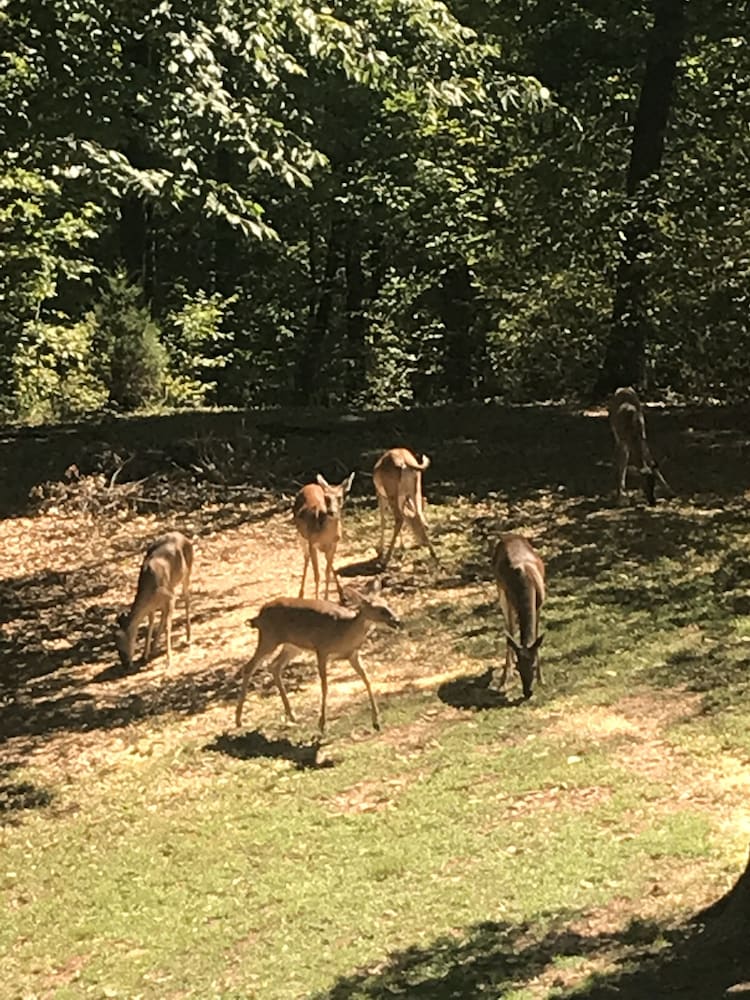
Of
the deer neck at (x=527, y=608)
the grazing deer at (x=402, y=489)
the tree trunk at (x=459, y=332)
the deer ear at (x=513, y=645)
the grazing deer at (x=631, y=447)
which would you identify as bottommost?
the deer ear at (x=513, y=645)

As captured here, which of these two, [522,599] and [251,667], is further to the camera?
[522,599]

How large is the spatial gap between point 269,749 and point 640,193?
10535 millimetres

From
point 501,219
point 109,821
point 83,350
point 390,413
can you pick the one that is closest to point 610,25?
point 501,219

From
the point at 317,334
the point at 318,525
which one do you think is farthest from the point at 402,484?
the point at 317,334

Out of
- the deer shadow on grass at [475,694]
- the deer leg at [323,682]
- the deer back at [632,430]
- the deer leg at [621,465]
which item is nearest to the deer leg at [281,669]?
the deer leg at [323,682]

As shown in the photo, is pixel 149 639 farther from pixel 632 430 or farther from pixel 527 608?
pixel 632 430

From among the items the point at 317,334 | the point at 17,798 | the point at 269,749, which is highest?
the point at 317,334

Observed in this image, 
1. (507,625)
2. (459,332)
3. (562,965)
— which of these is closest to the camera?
(562,965)

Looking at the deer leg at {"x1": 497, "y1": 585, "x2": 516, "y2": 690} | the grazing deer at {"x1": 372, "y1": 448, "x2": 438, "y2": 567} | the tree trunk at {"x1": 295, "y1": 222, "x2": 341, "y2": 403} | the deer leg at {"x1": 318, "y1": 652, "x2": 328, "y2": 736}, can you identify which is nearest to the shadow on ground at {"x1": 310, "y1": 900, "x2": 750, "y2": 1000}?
the deer leg at {"x1": 318, "y1": 652, "x2": 328, "y2": 736}

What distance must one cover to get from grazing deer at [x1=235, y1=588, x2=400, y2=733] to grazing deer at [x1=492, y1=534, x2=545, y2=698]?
973 mm

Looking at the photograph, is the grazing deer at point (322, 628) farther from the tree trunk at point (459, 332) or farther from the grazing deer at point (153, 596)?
A: the tree trunk at point (459, 332)

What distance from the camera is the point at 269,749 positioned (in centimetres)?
855

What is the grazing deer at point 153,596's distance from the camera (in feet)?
34.2

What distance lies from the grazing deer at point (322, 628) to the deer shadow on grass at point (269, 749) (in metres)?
0.23
